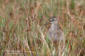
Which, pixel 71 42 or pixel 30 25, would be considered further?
pixel 30 25

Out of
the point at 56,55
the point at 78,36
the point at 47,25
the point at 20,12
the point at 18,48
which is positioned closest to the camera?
the point at 56,55

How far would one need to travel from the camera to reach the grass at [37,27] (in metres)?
2.85

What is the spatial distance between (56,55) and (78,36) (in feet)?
1.87

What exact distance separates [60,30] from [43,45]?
0.50 m

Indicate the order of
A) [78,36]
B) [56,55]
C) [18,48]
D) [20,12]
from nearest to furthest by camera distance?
1. [56,55]
2. [18,48]
3. [78,36]
4. [20,12]

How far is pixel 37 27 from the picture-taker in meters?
3.15

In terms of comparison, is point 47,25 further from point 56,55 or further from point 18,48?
point 56,55

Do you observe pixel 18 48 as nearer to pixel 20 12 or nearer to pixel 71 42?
pixel 71 42

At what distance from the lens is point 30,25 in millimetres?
3236

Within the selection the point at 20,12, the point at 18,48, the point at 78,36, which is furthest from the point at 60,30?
the point at 20,12

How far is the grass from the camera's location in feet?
9.34

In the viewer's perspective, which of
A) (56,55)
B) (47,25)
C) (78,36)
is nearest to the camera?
(56,55)

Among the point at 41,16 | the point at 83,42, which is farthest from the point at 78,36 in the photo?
the point at 41,16

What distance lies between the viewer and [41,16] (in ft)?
12.1
